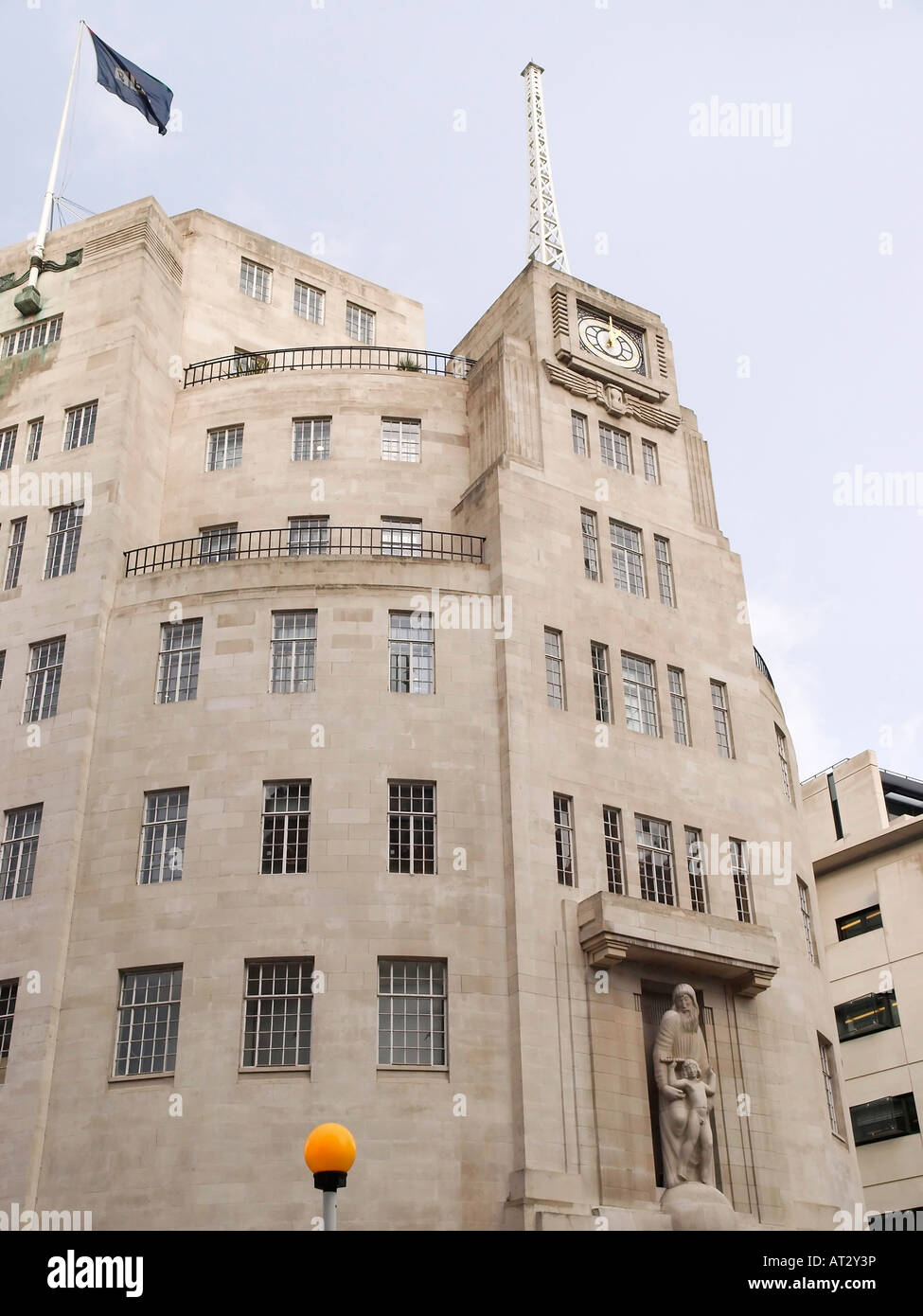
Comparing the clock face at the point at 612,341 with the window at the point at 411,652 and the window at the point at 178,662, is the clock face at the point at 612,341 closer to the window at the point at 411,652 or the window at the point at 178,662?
the window at the point at 411,652

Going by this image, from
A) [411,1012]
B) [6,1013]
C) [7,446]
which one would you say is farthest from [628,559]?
[6,1013]

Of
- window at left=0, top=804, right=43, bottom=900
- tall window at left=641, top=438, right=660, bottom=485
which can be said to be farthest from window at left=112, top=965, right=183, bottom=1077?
tall window at left=641, top=438, right=660, bottom=485

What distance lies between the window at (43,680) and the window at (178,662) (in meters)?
3.17

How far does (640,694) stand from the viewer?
141 ft

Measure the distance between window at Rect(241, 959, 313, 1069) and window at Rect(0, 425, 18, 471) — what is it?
819 inches

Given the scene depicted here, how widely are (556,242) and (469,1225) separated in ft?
173

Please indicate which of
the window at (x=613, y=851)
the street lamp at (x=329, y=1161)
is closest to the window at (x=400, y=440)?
the window at (x=613, y=851)

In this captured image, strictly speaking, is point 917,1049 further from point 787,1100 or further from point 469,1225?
point 469,1225

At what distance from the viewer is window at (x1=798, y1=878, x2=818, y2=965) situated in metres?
44.0

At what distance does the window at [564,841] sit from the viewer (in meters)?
38.4

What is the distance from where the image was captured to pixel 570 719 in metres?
40.6

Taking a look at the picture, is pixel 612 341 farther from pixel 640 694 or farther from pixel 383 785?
pixel 383 785

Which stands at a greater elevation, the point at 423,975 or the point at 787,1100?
the point at 423,975

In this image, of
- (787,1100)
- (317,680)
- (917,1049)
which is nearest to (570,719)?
(317,680)
